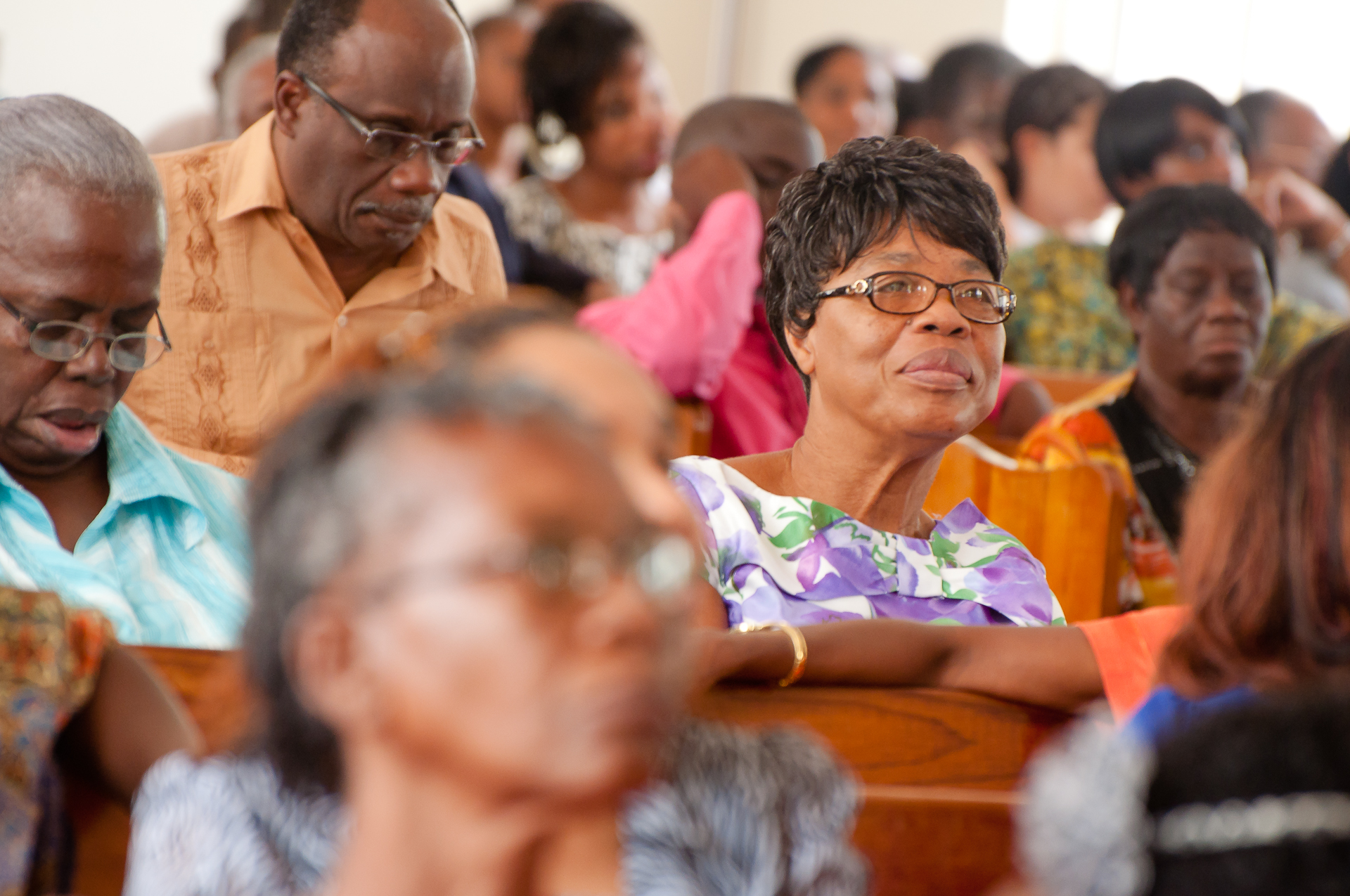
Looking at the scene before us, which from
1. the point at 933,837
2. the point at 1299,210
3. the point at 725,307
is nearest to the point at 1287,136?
the point at 1299,210

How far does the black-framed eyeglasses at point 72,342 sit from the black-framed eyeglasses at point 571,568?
1.03 m

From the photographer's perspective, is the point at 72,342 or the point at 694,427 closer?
the point at 72,342

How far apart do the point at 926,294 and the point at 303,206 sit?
1.14 m

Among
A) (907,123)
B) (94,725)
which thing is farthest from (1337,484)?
(907,123)

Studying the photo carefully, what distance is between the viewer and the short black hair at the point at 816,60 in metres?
4.85

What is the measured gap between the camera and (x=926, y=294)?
1.85 metres

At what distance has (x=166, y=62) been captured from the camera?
5438mm

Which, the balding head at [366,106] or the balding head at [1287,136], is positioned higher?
the balding head at [366,106]

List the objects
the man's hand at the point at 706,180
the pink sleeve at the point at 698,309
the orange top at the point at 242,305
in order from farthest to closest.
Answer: the man's hand at the point at 706,180
the pink sleeve at the point at 698,309
the orange top at the point at 242,305

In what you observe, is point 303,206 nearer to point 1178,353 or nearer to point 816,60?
point 1178,353

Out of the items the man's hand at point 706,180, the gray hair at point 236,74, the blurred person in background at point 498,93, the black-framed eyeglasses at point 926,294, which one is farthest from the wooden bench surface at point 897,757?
the blurred person in background at point 498,93

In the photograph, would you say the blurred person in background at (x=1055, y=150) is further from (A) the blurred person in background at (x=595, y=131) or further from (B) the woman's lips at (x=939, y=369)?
(B) the woman's lips at (x=939, y=369)

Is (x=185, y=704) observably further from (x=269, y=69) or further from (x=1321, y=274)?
(x=1321, y=274)

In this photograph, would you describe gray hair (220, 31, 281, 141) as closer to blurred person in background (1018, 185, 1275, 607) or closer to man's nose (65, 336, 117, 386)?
man's nose (65, 336, 117, 386)
